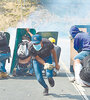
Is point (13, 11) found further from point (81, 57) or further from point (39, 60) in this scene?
point (81, 57)

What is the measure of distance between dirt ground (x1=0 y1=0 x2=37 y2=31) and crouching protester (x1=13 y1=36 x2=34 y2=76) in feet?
126

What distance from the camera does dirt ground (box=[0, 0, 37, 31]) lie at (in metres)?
52.0

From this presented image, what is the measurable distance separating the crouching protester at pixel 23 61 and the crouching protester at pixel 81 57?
4.06 m

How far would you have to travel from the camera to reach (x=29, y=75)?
1138 cm

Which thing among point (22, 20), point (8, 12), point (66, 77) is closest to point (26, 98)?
point (66, 77)

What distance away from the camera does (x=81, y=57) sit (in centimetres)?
640

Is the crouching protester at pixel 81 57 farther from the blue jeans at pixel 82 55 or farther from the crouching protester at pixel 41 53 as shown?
the crouching protester at pixel 41 53

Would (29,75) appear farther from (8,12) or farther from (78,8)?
(8,12)

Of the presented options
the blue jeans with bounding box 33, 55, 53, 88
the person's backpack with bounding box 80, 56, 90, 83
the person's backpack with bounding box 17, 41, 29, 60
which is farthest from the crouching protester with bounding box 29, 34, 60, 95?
the person's backpack with bounding box 17, 41, 29, 60

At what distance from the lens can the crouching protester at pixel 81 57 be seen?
5555 mm

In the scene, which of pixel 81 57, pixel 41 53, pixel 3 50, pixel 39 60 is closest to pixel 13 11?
pixel 3 50

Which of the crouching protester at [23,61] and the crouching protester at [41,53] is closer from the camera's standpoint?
the crouching protester at [41,53]

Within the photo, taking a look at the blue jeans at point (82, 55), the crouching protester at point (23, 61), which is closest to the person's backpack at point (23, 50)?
the crouching protester at point (23, 61)

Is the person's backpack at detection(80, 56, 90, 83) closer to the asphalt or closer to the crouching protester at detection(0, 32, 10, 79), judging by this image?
the asphalt
